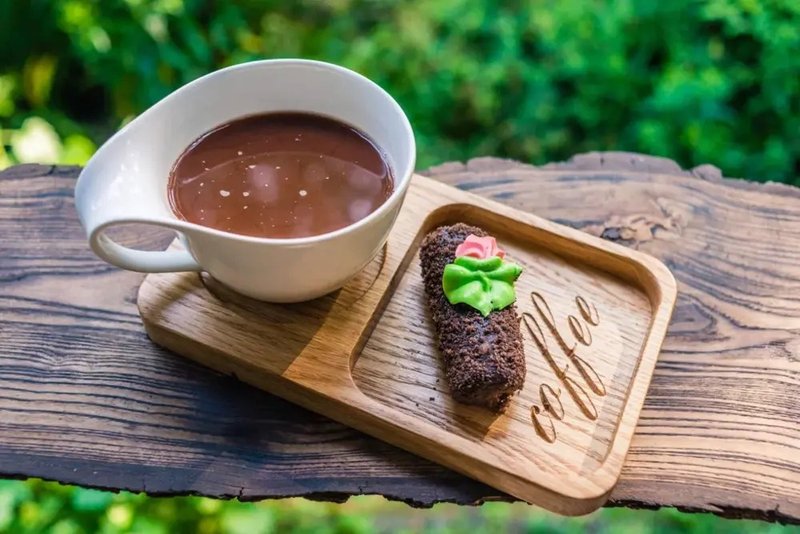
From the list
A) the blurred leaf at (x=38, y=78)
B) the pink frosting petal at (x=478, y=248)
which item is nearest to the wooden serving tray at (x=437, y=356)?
the pink frosting petal at (x=478, y=248)

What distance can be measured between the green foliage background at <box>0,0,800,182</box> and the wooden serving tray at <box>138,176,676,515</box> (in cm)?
111

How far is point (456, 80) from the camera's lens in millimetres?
2693

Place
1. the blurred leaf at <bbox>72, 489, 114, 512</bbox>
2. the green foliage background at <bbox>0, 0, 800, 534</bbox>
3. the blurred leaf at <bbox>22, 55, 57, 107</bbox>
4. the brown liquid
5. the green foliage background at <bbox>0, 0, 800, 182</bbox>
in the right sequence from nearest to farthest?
the brown liquid → the blurred leaf at <bbox>72, 489, 114, 512</bbox> → the green foliage background at <bbox>0, 0, 800, 534</bbox> → the green foliage background at <bbox>0, 0, 800, 182</bbox> → the blurred leaf at <bbox>22, 55, 57, 107</bbox>

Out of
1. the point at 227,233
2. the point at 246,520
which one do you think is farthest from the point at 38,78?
the point at 227,233

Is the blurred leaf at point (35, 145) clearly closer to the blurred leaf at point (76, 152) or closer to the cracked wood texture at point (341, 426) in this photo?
the blurred leaf at point (76, 152)

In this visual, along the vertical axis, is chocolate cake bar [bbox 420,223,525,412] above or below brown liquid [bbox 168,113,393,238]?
below

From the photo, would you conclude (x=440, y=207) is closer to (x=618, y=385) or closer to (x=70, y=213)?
(x=618, y=385)

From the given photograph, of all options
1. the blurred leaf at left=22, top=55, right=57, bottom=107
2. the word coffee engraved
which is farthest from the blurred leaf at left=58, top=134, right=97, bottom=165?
the word coffee engraved

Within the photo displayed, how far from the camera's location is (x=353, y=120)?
1.38 metres

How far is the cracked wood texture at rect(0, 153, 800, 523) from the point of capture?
125 cm

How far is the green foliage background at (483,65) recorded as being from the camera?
2.37 m

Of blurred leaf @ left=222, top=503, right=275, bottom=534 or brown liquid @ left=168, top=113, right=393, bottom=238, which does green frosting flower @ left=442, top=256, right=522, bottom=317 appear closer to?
brown liquid @ left=168, top=113, right=393, bottom=238

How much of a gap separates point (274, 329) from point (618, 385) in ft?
1.86

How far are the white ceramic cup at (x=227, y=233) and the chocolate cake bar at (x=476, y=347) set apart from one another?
0.46 feet
